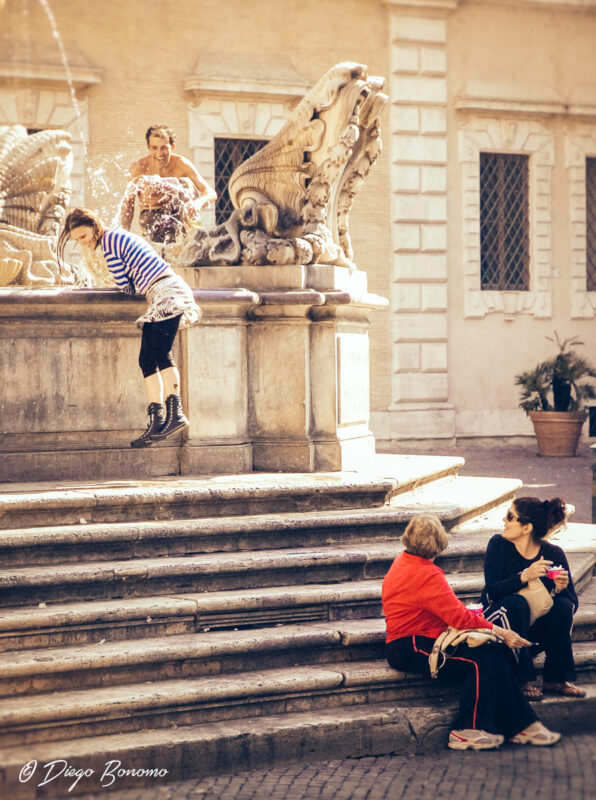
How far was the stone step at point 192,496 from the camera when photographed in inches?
256

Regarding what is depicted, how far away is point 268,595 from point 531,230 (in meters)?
13.8

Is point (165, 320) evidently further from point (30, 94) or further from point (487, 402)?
point (487, 402)

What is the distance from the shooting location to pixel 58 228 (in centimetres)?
961

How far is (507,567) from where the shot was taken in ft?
19.6

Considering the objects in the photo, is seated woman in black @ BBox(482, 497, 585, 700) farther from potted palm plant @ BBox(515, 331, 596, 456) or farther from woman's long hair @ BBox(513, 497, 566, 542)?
potted palm plant @ BBox(515, 331, 596, 456)

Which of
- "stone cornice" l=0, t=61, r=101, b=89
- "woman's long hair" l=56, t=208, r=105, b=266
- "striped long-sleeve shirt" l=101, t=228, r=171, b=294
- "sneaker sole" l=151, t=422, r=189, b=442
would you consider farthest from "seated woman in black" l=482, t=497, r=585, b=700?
"stone cornice" l=0, t=61, r=101, b=89

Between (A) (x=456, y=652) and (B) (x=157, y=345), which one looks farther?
(B) (x=157, y=345)

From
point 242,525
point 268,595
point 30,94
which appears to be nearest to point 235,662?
point 268,595

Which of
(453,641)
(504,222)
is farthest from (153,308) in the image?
(504,222)

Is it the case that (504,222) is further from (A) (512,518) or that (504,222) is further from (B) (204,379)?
(A) (512,518)

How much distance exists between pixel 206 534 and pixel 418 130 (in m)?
12.6

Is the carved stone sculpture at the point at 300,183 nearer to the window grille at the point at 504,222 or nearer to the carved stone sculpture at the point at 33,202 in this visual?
the carved stone sculpture at the point at 33,202

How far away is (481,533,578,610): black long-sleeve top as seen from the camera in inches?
232

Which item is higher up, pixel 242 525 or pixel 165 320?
pixel 165 320
